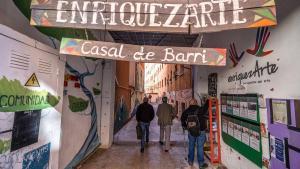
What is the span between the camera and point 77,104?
16.5 ft

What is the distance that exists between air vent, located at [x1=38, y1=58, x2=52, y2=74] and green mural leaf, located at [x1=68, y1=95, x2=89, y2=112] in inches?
59.9

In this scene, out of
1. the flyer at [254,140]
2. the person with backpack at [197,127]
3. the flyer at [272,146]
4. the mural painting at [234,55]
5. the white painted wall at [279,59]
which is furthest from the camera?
the person with backpack at [197,127]

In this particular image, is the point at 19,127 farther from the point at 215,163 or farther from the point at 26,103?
the point at 215,163

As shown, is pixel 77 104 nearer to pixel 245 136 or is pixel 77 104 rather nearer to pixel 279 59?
pixel 245 136

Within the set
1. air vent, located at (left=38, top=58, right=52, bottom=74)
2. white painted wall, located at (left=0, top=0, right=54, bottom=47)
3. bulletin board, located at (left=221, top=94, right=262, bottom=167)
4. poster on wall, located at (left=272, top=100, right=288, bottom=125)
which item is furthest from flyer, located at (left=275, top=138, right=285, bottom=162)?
white painted wall, located at (left=0, top=0, right=54, bottom=47)

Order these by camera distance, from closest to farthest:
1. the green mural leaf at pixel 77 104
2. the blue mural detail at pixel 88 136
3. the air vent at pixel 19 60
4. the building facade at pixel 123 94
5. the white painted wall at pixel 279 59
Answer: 1. the air vent at pixel 19 60
2. the white painted wall at pixel 279 59
3. the green mural leaf at pixel 77 104
4. the blue mural detail at pixel 88 136
5. the building facade at pixel 123 94

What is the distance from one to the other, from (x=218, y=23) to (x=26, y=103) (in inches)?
105

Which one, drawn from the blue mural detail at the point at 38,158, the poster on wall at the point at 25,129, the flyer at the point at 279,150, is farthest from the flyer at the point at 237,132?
the poster on wall at the point at 25,129

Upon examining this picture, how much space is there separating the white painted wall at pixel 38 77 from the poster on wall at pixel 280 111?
335cm

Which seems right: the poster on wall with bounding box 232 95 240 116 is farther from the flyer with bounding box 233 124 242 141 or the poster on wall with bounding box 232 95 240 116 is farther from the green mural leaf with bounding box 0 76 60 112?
the green mural leaf with bounding box 0 76 60 112

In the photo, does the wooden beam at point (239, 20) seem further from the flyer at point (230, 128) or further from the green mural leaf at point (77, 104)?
the green mural leaf at point (77, 104)

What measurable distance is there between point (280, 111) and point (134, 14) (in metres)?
2.34

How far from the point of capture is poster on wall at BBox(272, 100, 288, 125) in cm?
266

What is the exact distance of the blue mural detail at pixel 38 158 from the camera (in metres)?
2.77
